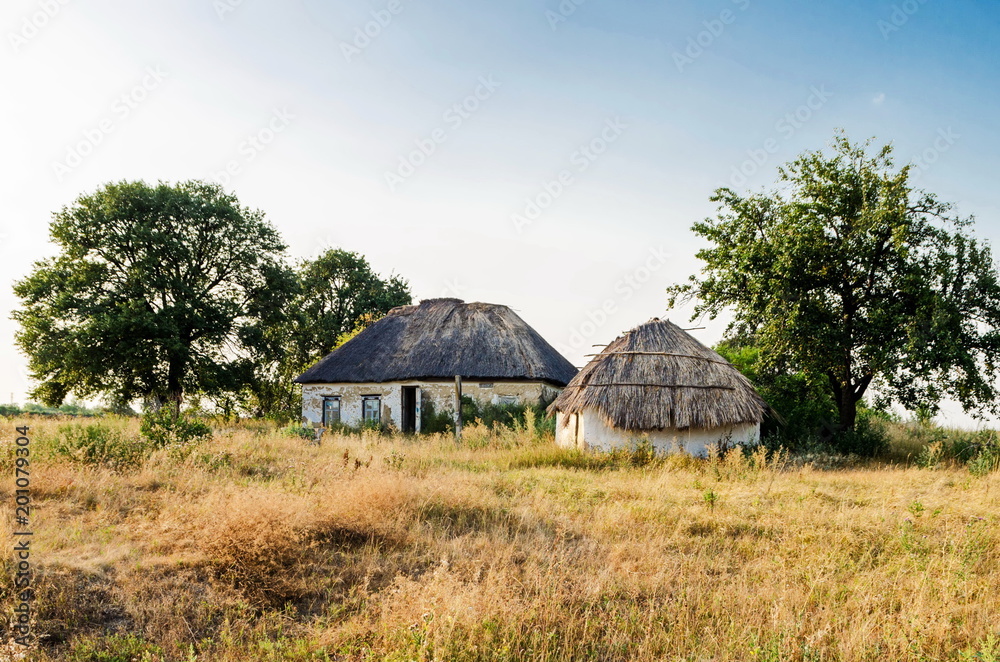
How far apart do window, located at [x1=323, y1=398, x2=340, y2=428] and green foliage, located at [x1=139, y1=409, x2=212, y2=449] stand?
938 centimetres

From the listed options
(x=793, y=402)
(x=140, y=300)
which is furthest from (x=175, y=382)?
(x=793, y=402)

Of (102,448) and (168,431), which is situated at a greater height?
(168,431)

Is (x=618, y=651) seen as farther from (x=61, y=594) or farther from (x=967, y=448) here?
(x=967, y=448)

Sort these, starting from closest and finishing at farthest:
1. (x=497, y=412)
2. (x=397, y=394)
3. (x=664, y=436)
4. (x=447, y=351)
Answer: (x=664, y=436)
(x=497, y=412)
(x=397, y=394)
(x=447, y=351)

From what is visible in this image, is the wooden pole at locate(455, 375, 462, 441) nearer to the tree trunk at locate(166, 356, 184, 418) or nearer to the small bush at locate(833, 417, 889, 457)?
the tree trunk at locate(166, 356, 184, 418)

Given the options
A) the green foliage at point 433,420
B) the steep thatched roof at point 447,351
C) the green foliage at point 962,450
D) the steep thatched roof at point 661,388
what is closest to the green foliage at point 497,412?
the green foliage at point 433,420

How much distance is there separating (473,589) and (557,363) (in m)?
17.0

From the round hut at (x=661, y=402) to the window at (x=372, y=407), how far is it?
26.1 feet

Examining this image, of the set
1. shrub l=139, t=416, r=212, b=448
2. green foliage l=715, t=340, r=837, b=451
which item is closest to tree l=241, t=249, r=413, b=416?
shrub l=139, t=416, r=212, b=448

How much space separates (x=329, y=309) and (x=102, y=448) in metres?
22.5

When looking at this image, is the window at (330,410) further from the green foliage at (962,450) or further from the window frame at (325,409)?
the green foliage at (962,450)

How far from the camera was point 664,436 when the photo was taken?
12797 millimetres

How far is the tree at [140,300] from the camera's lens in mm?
18297

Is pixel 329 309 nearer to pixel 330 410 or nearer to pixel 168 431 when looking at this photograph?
pixel 330 410
